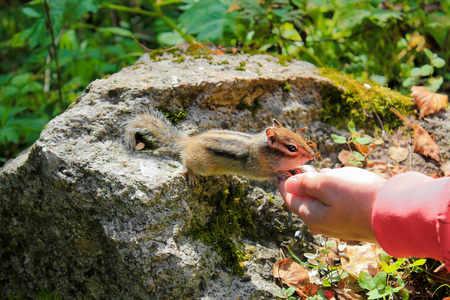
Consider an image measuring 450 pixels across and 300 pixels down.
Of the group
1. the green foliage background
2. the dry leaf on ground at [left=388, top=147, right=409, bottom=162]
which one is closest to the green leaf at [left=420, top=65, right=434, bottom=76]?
the green foliage background

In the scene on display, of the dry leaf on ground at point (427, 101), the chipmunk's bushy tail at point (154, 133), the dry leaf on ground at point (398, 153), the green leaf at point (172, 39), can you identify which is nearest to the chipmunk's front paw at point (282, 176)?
the chipmunk's bushy tail at point (154, 133)

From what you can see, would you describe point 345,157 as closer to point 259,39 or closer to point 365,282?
point 365,282

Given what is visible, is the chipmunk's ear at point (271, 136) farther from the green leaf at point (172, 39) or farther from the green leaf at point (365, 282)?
the green leaf at point (172, 39)

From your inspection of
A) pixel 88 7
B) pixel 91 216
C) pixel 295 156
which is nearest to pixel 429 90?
pixel 295 156

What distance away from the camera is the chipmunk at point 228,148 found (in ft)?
8.82

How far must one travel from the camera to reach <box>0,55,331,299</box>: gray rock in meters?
2.41

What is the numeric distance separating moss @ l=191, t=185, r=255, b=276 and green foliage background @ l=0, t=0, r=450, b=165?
72.0 inches

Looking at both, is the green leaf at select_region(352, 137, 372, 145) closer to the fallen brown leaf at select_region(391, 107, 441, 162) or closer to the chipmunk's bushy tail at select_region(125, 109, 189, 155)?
the fallen brown leaf at select_region(391, 107, 441, 162)

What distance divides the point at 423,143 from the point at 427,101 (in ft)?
1.81

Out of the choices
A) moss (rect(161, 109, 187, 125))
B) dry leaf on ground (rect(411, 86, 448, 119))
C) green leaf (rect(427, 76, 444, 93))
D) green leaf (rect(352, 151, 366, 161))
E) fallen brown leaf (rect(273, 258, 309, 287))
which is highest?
moss (rect(161, 109, 187, 125))

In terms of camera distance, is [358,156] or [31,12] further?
[31,12]

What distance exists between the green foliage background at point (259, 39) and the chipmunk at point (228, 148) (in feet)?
4.98

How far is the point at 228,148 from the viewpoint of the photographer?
2744mm

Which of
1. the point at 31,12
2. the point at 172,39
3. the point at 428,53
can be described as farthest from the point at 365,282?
the point at 31,12
